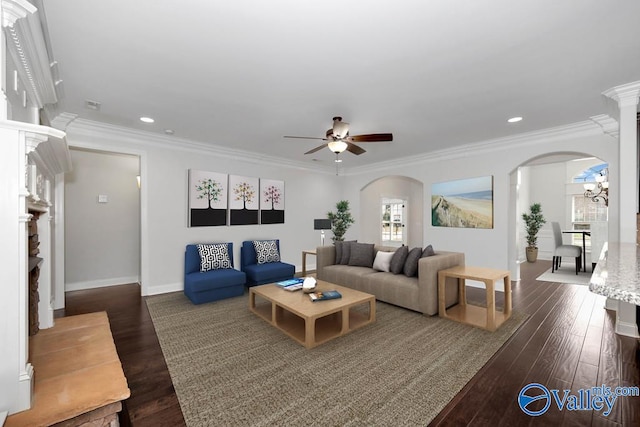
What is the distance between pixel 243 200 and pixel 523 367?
189 inches

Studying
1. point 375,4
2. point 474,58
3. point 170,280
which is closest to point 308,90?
point 375,4

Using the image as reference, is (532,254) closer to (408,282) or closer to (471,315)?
(471,315)

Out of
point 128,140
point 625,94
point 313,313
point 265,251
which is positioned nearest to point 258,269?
point 265,251

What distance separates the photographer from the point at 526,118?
3.69 meters

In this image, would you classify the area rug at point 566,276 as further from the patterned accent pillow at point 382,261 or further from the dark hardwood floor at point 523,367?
the patterned accent pillow at point 382,261

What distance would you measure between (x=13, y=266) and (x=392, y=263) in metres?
3.90

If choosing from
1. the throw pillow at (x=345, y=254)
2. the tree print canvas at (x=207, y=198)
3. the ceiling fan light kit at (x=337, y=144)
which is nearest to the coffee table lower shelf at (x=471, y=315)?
the throw pillow at (x=345, y=254)

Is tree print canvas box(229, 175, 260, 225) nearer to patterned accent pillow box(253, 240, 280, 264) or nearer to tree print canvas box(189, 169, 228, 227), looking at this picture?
tree print canvas box(189, 169, 228, 227)

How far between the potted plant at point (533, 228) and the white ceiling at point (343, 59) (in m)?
4.90

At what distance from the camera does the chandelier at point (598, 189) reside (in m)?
6.91

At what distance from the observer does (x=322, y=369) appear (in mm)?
2307

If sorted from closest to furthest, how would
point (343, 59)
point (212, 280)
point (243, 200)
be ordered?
1. point (343, 59)
2. point (212, 280)
3. point (243, 200)

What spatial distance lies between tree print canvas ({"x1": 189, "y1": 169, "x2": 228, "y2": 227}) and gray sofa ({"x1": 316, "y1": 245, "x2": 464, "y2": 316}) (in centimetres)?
232

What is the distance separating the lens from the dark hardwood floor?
1.79 m
